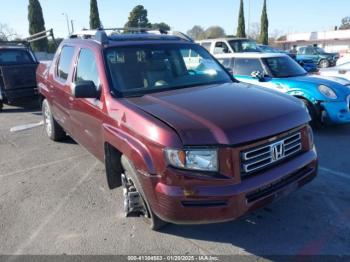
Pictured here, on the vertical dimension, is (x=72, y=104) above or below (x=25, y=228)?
above

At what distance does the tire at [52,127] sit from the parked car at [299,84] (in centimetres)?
431

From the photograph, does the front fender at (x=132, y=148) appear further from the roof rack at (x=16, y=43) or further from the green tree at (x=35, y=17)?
the green tree at (x=35, y=17)

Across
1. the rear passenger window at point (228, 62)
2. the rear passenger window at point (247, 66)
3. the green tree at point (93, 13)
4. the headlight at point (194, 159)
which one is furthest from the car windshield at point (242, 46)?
the green tree at point (93, 13)

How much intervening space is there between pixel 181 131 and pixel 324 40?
6482 centimetres

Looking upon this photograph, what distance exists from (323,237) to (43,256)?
2636 millimetres

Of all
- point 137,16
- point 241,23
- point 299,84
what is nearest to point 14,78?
point 299,84

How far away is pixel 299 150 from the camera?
3352 mm

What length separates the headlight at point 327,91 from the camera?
6.63 meters

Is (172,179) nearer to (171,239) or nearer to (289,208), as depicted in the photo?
(171,239)

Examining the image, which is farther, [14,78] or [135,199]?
[14,78]

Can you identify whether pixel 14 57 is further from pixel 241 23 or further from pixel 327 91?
pixel 241 23

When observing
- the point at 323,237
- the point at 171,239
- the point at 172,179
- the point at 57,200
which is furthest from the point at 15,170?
the point at 323,237

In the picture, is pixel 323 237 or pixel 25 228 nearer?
pixel 323 237

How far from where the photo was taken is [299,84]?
698cm
